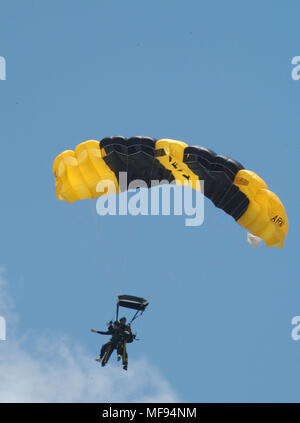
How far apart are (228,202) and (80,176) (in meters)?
4.45

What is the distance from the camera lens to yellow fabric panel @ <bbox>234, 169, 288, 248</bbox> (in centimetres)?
2728

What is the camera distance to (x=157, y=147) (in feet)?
89.8

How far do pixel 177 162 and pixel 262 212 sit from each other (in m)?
2.81

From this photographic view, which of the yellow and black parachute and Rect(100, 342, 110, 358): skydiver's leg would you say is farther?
Rect(100, 342, 110, 358): skydiver's leg

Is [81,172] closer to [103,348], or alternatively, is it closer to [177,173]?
[177,173]

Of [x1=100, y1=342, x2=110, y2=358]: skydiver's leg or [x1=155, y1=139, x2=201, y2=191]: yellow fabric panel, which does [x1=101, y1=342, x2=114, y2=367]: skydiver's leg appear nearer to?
[x1=100, y1=342, x2=110, y2=358]: skydiver's leg

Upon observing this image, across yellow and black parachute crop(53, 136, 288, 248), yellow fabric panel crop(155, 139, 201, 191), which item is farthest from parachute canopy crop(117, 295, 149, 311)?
yellow fabric panel crop(155, 139, 201, 191)

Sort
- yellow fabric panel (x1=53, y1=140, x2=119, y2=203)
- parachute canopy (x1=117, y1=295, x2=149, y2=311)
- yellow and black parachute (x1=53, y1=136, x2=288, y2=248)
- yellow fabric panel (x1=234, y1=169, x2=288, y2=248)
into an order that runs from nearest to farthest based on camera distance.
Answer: yellow and black parachute (x1=53, y1=136, x2=288, y2=248), yellow fabric panel (x1=234, y1=169, x2=288, y2=248), parachute canopy (x1=117, y1=295, x2=149, y2=311), yellow fabric panel (x1=53, y1=140, x2=119, y2=203)

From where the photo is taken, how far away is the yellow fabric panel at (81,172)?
2842 cm

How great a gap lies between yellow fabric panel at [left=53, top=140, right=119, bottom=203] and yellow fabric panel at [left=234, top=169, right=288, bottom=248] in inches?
154

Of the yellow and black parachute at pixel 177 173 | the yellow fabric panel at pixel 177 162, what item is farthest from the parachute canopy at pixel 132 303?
the yellow fabric panel at pixel 177 162

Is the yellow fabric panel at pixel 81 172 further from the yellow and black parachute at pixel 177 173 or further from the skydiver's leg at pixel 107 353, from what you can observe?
the skydiver's leg at pixel 107 353
